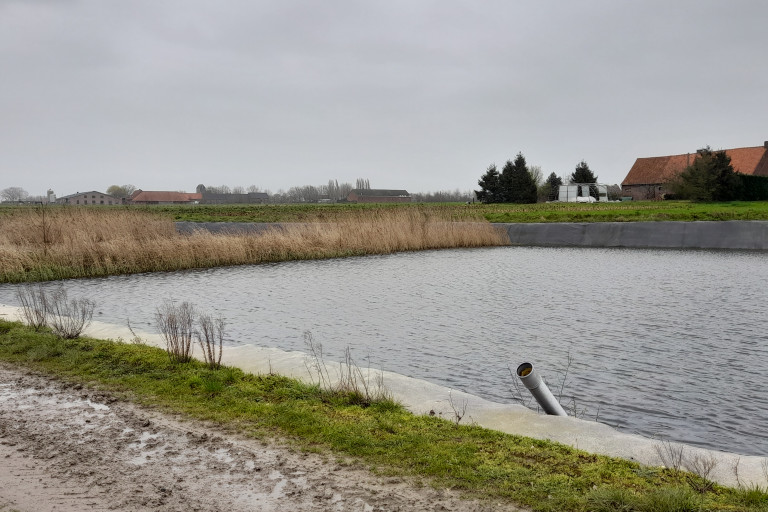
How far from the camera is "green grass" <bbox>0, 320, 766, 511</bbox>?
3873 mm

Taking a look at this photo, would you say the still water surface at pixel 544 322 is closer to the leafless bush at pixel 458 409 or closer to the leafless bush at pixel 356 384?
the leafless bush at pixel 458 409

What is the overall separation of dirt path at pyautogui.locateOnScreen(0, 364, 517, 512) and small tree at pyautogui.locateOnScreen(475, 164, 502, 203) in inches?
2179

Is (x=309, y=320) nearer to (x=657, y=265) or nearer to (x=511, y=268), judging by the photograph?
(x=511, y=268)

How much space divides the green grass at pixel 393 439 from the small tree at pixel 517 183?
52573 millimetres

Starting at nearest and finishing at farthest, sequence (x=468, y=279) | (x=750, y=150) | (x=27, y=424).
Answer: (x=27, y=424) → (x=468, y=279) → (x=750, y=150)

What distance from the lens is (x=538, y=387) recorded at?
18.1ft

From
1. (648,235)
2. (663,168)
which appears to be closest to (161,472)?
(648,235)

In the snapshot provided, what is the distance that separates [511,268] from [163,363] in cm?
1464

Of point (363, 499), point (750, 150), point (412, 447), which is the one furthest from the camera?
point (750, 150)

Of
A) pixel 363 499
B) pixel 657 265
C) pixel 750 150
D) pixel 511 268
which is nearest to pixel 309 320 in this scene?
pixel 363 499

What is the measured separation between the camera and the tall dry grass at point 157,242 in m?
19.6

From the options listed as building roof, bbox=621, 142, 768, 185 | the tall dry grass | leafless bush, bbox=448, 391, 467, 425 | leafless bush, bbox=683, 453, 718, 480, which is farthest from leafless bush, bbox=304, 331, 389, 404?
building roof, bbox=621, 142, 768, 185

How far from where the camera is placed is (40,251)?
776 inches

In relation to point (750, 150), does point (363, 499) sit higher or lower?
lower
